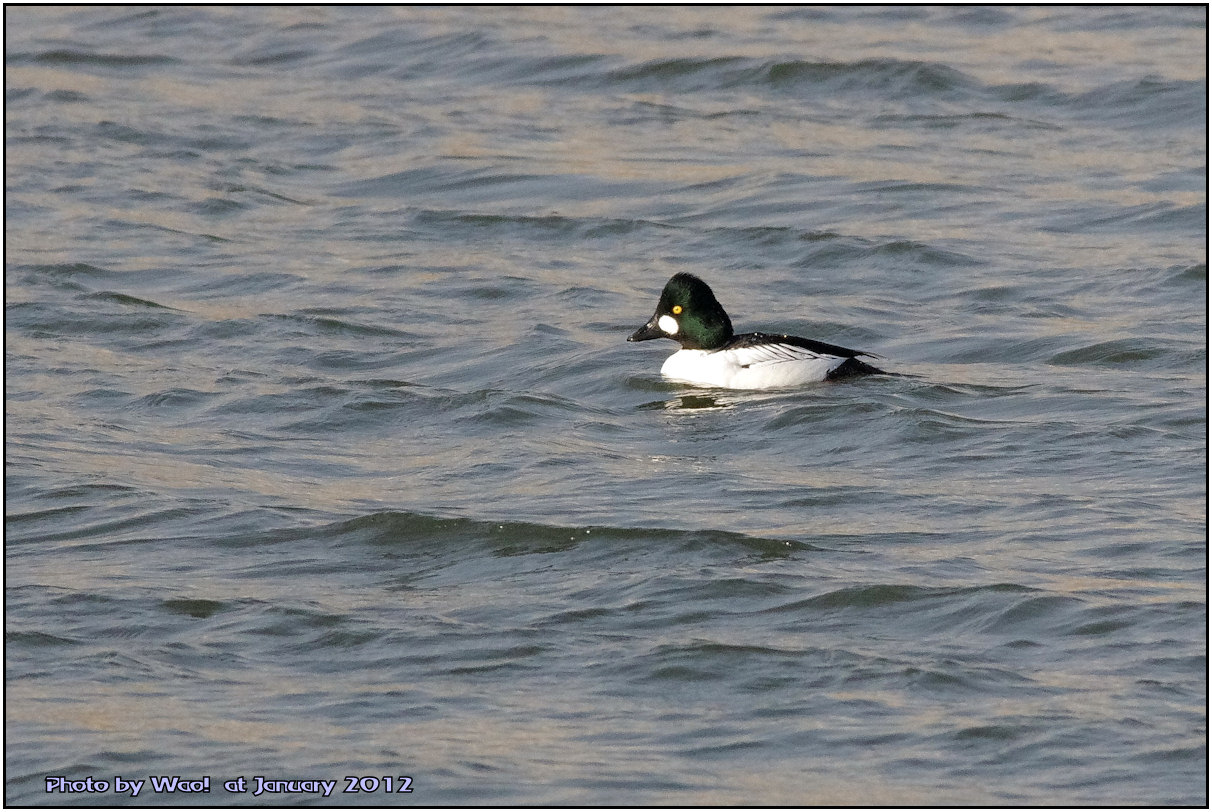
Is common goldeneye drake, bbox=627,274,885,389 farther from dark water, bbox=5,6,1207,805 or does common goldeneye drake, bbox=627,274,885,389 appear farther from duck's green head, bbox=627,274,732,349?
dark water, bbox=5,6,1207,805

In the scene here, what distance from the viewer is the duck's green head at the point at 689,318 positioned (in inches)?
487

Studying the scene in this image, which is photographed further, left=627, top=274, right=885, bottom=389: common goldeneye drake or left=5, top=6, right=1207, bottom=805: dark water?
left=627, top=274, right=885, bottom=389: common goldeneye drake

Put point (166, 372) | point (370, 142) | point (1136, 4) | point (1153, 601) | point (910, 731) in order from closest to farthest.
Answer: point (910, 731) → point (1153, 601) → point (166, 372) → point (370, 142) → point (1136, 4)

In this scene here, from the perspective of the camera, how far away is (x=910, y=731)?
669cm

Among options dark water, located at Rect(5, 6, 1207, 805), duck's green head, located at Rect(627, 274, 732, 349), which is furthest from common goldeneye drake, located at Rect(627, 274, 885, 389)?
dark water, located at Rect(5, 6, 1207, 805)

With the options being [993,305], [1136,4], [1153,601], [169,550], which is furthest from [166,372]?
[1136,4]

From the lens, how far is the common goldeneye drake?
463 inches

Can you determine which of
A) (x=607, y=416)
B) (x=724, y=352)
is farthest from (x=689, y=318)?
(x=607, y=416)

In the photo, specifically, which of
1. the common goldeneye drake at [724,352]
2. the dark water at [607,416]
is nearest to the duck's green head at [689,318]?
the common goldeneye drake at [724,352]

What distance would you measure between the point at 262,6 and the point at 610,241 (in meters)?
10.4

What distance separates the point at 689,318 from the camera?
12.4 metres

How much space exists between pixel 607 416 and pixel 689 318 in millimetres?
1173

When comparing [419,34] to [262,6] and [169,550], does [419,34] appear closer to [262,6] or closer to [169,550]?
[262,6]

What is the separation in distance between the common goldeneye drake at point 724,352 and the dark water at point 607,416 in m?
0.19
